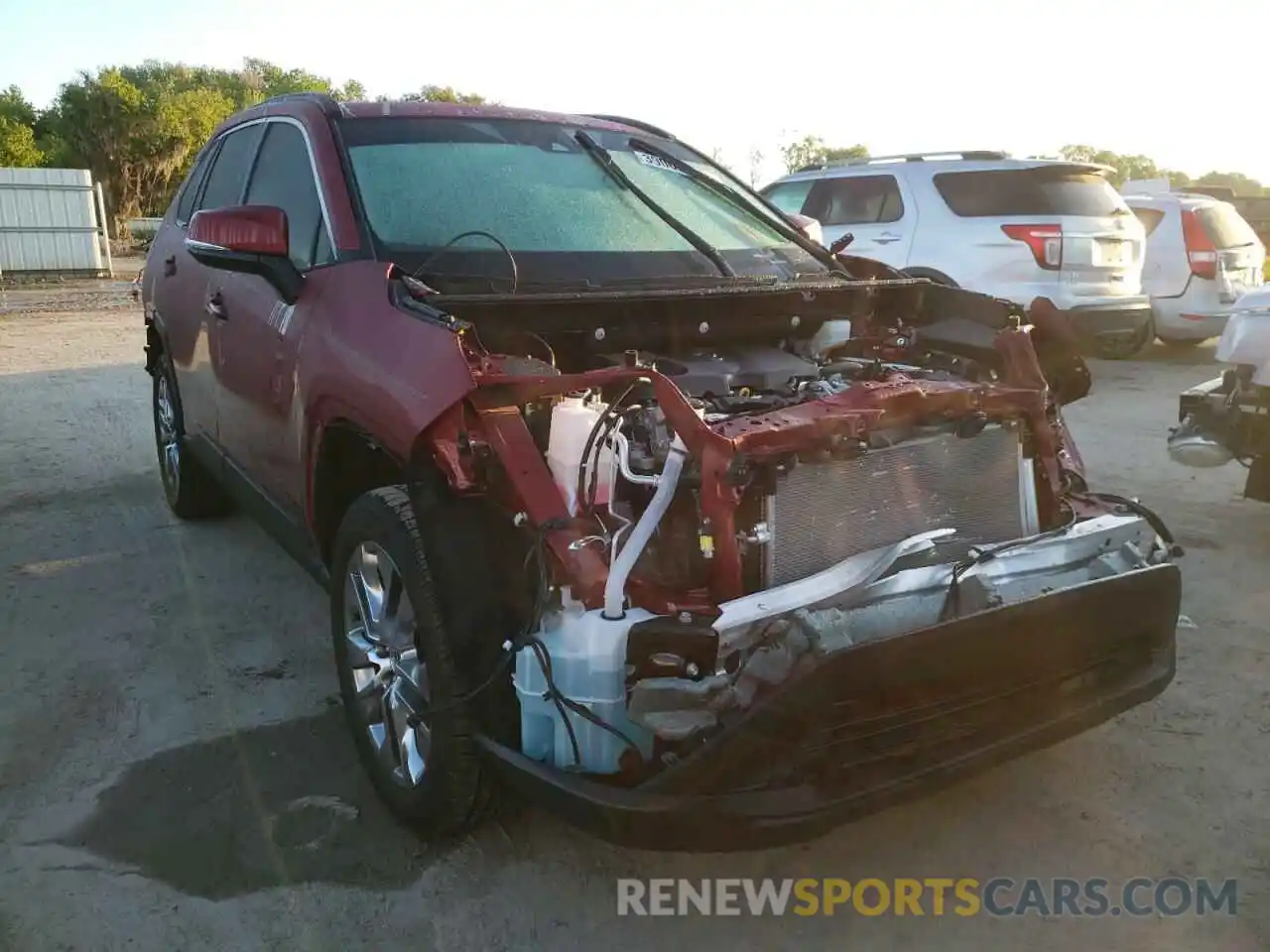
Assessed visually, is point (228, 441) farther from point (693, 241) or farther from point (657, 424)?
point (657, 424)

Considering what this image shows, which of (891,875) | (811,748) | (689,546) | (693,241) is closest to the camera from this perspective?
(811,748)

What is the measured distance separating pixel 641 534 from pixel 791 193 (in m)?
8.83

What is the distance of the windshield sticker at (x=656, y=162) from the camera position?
4262mm

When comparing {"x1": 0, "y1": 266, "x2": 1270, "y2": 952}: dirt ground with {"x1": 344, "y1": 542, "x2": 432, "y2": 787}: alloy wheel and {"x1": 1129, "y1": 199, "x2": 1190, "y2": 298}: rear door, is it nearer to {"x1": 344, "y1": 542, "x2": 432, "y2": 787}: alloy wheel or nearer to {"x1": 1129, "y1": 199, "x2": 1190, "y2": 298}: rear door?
{"x1": 344, "y1": 542, "x2": 432, "y2": 787}: alloy wheel

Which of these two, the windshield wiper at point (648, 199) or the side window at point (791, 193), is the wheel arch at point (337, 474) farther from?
the side window at point (791, 193)

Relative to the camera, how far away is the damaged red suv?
2.28m

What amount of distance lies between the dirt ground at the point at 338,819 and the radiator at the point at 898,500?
0.81 metres

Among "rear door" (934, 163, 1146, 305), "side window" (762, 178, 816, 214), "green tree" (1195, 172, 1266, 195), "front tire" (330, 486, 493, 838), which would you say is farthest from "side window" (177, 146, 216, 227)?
"green tree" (1195, 172, 1266, 195)

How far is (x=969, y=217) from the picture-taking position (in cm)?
916

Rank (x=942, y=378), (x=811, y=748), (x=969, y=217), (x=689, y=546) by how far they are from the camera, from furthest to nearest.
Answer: (x=969, y=217), (x=942, y=378), (x=689, y=546), (x=811, y=748)

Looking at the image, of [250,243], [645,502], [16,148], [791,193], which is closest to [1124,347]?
[791,193]

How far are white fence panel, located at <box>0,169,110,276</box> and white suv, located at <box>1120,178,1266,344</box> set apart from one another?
18416 mm

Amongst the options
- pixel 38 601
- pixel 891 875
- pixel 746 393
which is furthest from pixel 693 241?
pixel 38 601

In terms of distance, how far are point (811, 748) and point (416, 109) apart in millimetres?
2784
